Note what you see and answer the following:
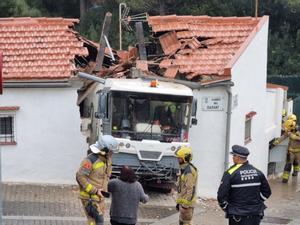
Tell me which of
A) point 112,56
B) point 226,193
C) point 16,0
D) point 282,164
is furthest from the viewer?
point 16,0

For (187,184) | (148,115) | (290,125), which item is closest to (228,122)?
(148,115)

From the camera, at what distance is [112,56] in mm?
16609

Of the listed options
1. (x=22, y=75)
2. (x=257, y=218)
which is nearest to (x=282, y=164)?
(x=22, y=75)

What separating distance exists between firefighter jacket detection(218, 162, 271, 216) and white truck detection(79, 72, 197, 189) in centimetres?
505

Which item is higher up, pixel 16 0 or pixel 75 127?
pixel 16 0

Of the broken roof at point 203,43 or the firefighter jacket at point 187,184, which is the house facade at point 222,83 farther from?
the firefighter jacket at point 187,184

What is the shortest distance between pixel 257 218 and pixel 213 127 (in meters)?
6.60

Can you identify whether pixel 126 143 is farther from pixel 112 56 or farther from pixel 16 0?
pixel 16 0

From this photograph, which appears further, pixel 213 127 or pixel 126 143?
pixel 213 127

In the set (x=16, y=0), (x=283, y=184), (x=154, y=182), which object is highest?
(x=16, y=0)

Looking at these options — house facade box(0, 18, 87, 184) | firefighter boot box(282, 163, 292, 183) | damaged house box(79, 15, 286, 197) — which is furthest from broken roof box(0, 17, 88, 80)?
firefighter boot box(282, 163, 292, 183)

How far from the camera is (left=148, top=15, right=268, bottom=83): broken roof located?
1478cm

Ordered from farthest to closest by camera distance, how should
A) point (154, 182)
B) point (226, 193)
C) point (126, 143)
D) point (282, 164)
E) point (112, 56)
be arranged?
point (282, 164) < point (112, 56) < point (154, 182) < point (126, 143) < point (226, 193)

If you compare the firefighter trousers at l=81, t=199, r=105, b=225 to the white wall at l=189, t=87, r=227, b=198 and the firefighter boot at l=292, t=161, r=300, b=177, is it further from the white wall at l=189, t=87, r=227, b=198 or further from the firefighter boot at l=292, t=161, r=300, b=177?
the firefighter boot at l=292, t=161, r=300, b=177
